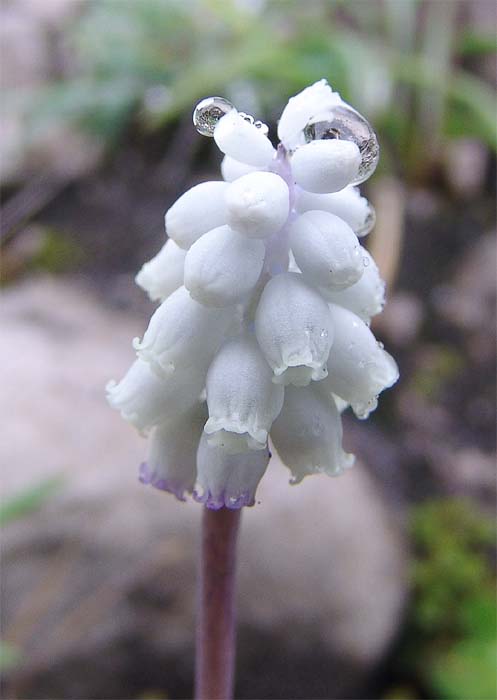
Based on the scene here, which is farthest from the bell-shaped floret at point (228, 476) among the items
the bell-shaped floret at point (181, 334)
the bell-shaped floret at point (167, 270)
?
the bell-shaped floret at point (167, 270)

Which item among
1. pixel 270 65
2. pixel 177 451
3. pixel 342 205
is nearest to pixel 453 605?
pixel 177 451

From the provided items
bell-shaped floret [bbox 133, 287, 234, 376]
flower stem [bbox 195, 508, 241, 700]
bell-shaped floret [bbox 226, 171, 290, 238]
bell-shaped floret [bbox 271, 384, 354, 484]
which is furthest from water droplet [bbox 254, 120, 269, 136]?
flower stem [bbox 195, 508, 241, 700]

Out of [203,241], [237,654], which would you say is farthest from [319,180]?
[237,654]

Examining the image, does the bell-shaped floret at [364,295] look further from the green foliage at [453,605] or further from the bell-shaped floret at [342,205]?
the green foliage at [453,605]

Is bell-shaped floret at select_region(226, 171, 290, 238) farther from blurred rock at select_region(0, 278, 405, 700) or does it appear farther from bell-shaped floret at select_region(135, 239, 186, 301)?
blurred rock at select_region(0, 278, 405, 700)

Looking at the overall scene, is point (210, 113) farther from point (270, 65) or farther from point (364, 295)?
point (270, 65)
